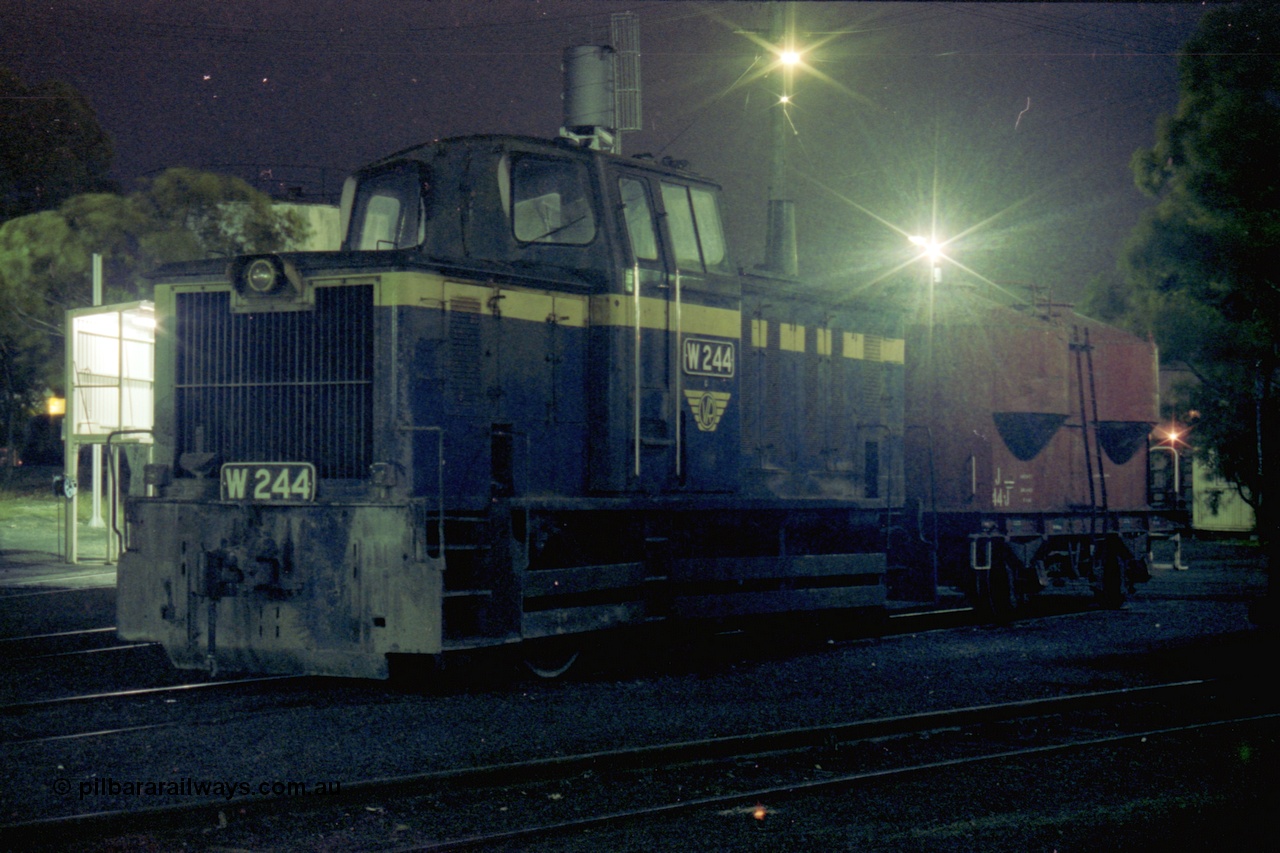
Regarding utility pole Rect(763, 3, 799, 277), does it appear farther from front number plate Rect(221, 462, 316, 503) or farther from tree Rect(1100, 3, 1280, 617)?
tree Rect(1100, 3, 1280, 617)

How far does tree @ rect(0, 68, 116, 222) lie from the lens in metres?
35.3

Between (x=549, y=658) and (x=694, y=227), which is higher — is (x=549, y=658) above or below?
below

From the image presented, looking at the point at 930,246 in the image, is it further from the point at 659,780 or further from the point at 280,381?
Result: the point at 659,780

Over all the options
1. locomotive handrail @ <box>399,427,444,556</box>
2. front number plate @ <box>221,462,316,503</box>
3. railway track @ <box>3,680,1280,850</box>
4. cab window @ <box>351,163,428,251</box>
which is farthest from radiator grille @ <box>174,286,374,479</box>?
railway track @ <box>3,680,1280,850</box>

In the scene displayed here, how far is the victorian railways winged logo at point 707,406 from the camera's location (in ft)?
31.6

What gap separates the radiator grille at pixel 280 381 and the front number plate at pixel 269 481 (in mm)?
203

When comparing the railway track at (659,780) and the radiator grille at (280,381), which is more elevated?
the radiator grille at (280,381)

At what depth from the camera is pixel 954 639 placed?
1163cm

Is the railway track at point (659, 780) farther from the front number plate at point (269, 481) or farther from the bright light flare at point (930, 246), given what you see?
the bright light flare at point (930, 246)

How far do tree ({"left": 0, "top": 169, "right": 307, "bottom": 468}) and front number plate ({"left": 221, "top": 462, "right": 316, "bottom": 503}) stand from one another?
874 inches

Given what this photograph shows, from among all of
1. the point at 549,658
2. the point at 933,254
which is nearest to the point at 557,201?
the point at 549,658

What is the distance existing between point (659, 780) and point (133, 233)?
89.2ft

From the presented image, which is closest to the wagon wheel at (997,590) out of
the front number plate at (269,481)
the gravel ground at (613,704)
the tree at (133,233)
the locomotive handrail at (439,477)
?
the gravel ground at (613,704)

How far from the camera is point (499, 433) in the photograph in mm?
8289
